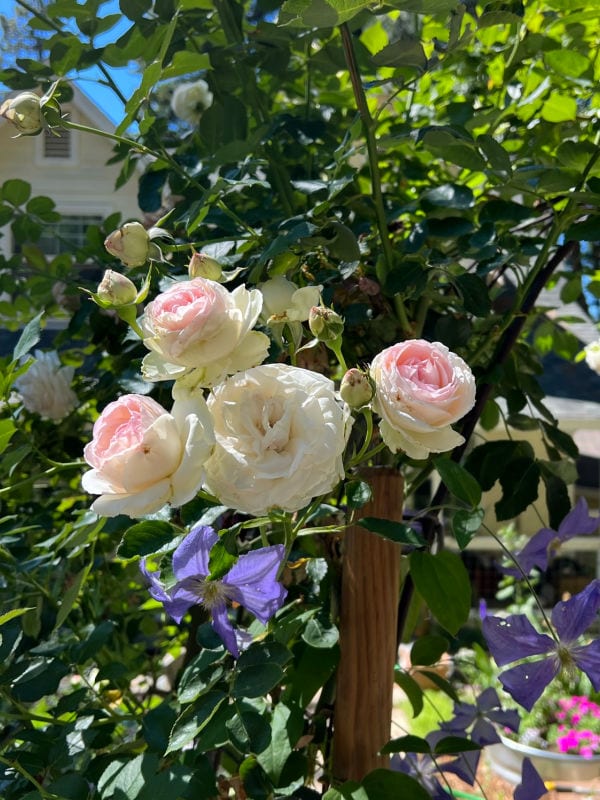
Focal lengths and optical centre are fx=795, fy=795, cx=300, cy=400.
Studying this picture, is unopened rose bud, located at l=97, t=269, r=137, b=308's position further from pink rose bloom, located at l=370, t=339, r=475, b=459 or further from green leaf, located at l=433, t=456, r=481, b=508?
green leaf, located at l=433, t=456, r=481, b=508

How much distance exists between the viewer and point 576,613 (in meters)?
0.74

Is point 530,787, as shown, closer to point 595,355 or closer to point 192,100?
point 595,355

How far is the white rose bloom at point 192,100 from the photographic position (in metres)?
1.46

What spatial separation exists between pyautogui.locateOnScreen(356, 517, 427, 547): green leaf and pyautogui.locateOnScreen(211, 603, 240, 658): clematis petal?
15 cm

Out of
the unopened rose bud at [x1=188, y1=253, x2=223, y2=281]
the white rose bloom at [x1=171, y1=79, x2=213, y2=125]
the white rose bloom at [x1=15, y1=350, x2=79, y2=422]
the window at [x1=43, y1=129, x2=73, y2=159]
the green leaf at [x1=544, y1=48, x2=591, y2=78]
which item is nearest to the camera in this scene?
the unopened rose bud at [x1=188, y1=253, x2=223, y2=281]

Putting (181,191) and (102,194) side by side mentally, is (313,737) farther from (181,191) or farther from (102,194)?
(102,194)

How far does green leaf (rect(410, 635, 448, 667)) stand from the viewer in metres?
0.95

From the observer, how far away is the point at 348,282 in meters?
0.87

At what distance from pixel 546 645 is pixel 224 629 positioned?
0.30 m

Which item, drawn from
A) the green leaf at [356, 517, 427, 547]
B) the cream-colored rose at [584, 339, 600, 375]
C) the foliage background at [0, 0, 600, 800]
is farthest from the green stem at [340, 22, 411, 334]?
the cream-colored rose at [584, 339, 600, 375]

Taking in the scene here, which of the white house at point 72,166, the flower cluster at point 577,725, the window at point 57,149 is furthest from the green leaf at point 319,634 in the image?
the window at point 57,149

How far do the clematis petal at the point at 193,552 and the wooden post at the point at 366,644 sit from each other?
22 cm

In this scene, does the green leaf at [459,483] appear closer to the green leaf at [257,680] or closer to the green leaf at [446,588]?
the green leaf at [446,588]

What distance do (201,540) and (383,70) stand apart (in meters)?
0.90
